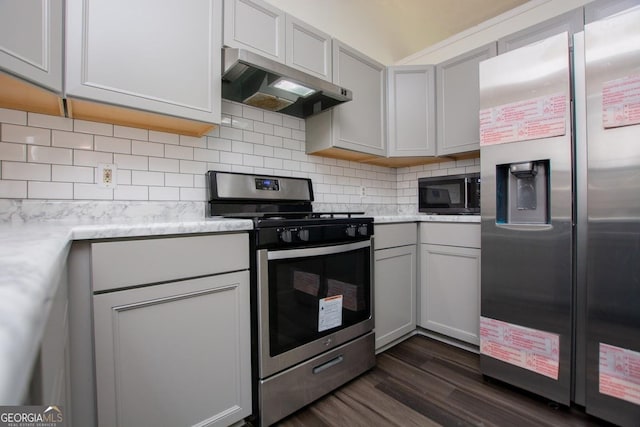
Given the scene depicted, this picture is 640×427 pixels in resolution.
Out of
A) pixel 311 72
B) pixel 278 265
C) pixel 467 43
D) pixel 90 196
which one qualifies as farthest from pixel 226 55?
pixel 467 43

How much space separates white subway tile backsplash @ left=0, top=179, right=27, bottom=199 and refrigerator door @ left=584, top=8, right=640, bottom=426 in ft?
8.17

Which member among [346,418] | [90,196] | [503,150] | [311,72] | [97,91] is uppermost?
[311,72]

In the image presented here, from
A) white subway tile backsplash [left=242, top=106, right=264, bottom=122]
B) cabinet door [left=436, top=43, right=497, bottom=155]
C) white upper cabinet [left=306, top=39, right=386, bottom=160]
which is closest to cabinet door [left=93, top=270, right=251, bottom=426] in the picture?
white subway tile backsplash [left=242, top=106, right=264, bottom=122]

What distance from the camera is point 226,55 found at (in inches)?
58.3

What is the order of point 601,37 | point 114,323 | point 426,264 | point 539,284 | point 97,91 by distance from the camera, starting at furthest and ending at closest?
point 426,264 → point 539,284 → point 601,37 → point 97,91 → point 114,323

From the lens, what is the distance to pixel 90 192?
139 cm

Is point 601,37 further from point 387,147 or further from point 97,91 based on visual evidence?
point 97,91

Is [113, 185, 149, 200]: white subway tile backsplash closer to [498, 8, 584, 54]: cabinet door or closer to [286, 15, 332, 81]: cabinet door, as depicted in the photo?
[286, 15, 332, 81]: cabinet door

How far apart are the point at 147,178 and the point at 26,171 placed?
1.49 ft

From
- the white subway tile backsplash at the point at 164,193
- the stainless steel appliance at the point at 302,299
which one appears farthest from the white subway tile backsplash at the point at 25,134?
the stainless steel appliance at the point at 302,299

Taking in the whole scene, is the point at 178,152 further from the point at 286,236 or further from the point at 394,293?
the point at 394,293

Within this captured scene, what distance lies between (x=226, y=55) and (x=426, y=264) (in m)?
1.83

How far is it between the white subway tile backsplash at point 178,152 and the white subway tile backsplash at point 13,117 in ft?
1.83

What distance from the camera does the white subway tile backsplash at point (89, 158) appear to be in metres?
1.37
